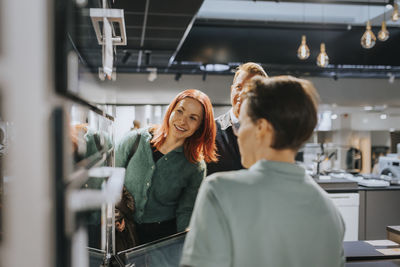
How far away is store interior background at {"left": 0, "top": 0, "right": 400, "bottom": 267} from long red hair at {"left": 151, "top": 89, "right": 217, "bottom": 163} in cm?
37

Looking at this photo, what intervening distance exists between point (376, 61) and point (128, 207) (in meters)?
5.62

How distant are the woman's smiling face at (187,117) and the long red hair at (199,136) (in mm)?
26

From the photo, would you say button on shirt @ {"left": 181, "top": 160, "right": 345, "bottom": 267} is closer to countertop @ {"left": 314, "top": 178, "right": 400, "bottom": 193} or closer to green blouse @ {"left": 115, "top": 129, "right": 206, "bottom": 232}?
green blouse @ {"left": 115, "top": 129, "right": 206, "bottom": 232}

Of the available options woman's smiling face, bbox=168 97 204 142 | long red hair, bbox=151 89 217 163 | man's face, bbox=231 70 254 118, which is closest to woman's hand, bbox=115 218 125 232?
long red hair, bbox=151 89 217 163

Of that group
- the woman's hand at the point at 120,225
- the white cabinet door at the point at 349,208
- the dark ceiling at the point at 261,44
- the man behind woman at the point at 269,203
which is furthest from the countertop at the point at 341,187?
the man behind woman at the point at 269,203

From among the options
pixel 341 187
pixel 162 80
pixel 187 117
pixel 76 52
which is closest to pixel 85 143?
pixel 76 52

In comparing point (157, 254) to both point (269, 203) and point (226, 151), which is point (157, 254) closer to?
point (269, 203)

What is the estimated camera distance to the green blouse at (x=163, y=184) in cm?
175

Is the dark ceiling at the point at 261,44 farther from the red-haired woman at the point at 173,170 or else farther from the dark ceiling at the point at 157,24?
the red-haired woman at the point at 173,170

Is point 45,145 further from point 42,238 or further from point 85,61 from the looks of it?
point 85,61

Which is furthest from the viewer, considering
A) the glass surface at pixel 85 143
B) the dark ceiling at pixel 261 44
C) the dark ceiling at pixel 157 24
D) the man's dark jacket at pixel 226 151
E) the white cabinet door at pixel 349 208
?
the dark ceiling at pixel 261 44

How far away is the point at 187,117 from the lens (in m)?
1.71

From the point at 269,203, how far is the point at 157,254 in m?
0.63

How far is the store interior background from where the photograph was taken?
0.44 metres
